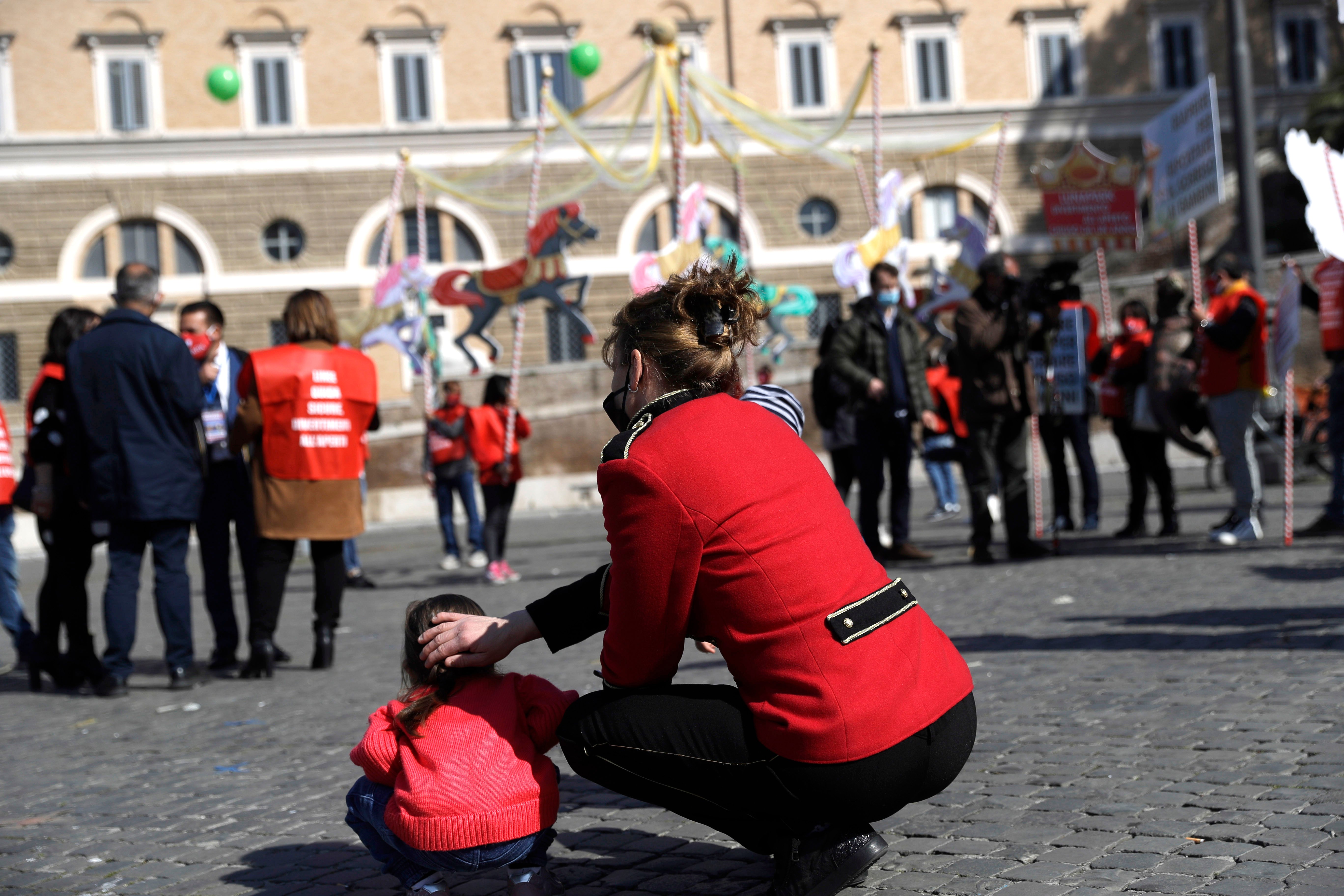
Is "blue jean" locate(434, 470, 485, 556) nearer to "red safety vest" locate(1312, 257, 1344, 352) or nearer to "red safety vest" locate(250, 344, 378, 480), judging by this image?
"red safety vest" locate(250, 344, 378, 480)

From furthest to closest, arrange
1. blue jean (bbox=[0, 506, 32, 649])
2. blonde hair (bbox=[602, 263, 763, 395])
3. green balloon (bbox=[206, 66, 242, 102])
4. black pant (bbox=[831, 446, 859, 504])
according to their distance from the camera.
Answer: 1. green balloon (bbox=[206, 66, 242, 102])
2. black pant (bbox=[831, 446, 859, 504])
3. blue jean (bbox=[0, 506, 32, 649])
4. blonde hair (bbox=[602, 263, 763, 395])

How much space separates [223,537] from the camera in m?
7.02

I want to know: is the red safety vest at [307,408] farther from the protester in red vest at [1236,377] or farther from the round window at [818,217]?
the round window at [818,217]

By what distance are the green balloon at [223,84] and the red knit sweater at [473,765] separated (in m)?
30.8

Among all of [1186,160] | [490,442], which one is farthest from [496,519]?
[1186,160]

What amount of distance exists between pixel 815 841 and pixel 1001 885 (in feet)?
1.52

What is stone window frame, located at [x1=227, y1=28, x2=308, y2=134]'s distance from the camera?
36938 millimetres

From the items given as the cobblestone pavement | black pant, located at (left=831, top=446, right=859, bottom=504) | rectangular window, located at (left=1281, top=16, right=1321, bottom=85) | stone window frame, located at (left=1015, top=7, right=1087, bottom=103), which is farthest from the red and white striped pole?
rectangular window, located at (left=1281, top=16, right=1321, bottom=85)

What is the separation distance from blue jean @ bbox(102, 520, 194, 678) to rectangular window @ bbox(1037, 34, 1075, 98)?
121 ft

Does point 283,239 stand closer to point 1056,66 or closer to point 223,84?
point 223,84

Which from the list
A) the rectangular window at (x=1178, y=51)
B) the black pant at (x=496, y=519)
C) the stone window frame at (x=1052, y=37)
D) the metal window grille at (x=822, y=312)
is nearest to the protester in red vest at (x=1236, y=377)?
the black pant at (x=496, y=519)

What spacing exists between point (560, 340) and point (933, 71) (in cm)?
1283

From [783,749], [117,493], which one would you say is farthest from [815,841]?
[117,493]

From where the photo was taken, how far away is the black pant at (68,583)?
274 inches
